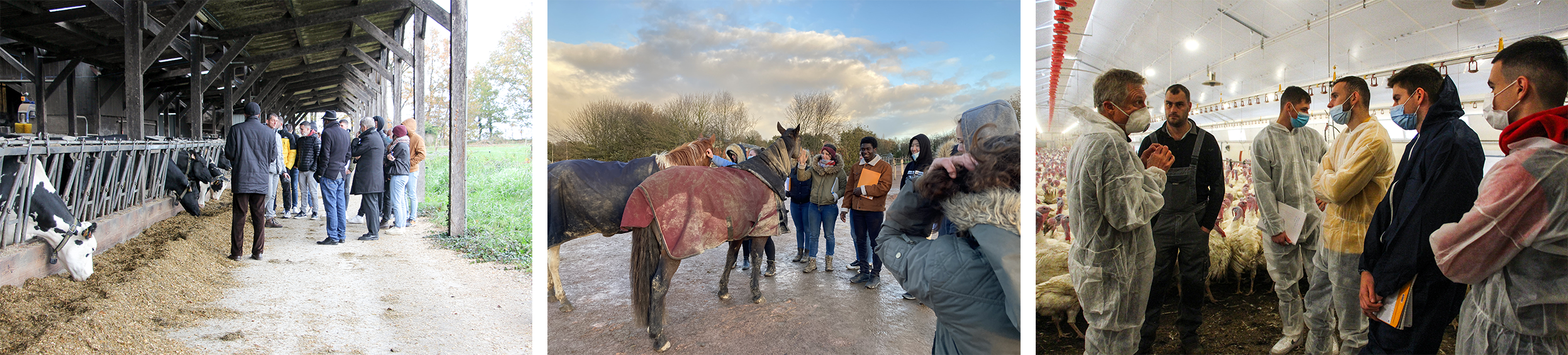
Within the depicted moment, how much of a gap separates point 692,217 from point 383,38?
791cm

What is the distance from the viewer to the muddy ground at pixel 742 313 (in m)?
1.73

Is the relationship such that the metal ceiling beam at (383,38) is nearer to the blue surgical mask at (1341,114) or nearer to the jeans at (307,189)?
the jeans at (307,189)

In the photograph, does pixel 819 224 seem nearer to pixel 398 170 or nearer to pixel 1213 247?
pixel 1213 247

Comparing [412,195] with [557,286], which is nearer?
[557,286]

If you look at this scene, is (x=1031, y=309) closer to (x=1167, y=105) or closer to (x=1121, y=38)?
(x=1167, y=105)

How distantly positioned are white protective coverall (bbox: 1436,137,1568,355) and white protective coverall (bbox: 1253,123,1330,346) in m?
0.53

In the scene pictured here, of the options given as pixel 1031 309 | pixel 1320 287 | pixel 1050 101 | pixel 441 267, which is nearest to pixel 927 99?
pixel 1031 309

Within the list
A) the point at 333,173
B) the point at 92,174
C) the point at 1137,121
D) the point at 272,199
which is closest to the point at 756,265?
the point at 1137,121

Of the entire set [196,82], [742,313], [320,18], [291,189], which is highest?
[320,18]

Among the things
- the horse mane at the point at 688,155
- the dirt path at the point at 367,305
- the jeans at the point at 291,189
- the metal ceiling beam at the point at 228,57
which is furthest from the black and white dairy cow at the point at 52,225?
the metal ceiling beam at the point at 228,57

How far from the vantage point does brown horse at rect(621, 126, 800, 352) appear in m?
1.84

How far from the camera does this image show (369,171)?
551 centimetres

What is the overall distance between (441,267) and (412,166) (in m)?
2.17

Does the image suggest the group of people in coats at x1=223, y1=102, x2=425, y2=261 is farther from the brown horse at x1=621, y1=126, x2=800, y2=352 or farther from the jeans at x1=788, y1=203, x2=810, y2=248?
the jeans at x1=788, y1=203, x2=810, y2=248
